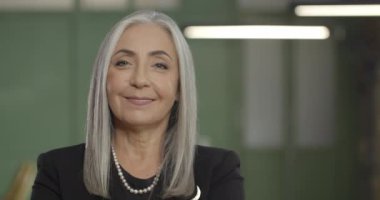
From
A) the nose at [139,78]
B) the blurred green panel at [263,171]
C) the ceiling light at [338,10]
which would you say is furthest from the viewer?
the blurred green panel at [263,171]

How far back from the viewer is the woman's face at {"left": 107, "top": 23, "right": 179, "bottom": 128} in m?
1.63

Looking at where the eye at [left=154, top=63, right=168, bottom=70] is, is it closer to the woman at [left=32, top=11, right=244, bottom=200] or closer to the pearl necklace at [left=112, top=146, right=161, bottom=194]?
the woman at [left=32, top=11, right=244, bottom=200]

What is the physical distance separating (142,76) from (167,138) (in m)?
0.20

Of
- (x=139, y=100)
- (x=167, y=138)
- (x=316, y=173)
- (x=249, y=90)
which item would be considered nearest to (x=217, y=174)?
(x=167, y=138)

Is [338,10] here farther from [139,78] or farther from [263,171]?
[139,78]

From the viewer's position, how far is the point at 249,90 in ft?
18.4

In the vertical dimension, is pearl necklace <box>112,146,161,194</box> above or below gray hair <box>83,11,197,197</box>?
below

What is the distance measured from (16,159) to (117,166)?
160 inches

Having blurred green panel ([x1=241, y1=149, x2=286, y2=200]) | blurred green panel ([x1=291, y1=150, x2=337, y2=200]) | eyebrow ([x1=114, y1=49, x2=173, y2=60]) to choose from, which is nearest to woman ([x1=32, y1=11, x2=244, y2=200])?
eyebrow ([x1=114, y1=49, x2=173, y2=60])

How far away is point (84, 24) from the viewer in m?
5.54

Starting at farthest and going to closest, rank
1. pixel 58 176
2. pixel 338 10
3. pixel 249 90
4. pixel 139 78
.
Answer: pixel 249 90 < pixel 338 10 < pixel 58 176 < pixel 139 78

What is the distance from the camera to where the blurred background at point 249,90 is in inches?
217

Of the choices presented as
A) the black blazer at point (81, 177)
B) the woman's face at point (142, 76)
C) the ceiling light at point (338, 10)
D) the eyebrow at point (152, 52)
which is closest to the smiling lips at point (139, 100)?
the woman's face at point (142, 76)

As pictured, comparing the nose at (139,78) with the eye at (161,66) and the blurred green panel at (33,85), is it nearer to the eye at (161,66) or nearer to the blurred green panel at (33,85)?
the eye at (161,66)
